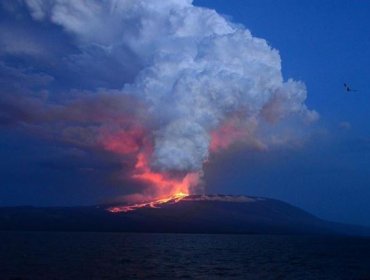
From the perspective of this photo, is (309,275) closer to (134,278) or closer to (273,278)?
(273,278)

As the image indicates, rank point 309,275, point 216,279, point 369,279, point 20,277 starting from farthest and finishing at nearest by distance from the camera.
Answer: point 309,275
point 369,279
point 216,279
point 20,277

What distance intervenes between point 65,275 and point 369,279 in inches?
2103

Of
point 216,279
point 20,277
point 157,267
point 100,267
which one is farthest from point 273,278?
point 20,277

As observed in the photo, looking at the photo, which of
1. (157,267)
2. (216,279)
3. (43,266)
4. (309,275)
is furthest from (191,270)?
(43,266)

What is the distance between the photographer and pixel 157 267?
323ft

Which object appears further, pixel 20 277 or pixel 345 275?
pixel 345 275

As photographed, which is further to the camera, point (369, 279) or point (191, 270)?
point (191, 270)

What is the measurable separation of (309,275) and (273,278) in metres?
12.2

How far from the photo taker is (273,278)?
86125 millimetres

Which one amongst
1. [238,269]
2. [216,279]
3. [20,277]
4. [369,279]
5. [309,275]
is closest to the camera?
[20,277]

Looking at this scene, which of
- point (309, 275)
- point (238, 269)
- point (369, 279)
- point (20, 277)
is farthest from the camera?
point (238, 269)

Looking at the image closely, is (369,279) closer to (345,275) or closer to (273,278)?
(345,275)

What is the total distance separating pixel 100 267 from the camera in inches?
3728

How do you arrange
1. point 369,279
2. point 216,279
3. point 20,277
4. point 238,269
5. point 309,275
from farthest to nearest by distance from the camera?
point 238,269 → point 309,275 → point 369,279 → point 216,279 → point 20,277
